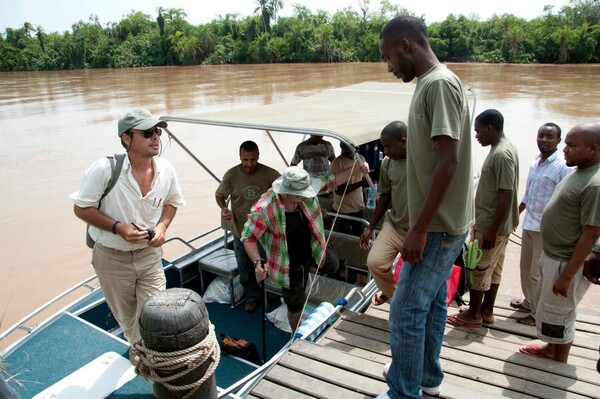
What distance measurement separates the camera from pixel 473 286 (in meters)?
3.21

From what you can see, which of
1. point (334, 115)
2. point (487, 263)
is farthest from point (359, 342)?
point (334, 115)

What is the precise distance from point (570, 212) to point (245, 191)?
2.55 meters

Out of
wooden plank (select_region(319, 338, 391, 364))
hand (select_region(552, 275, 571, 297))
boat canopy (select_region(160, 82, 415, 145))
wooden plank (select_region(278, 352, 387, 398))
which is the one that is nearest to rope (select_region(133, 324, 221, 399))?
wooden plank (select_region(278, 352, 387, 398))

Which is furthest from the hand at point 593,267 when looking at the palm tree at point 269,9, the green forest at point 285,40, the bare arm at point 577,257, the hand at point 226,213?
the palm tree at point 269,9

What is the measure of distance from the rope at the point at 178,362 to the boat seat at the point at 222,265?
9.25 ft

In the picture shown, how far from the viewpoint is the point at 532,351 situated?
2.86 meters

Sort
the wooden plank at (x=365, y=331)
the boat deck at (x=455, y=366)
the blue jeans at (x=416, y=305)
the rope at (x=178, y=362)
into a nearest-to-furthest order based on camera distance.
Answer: the rope at (x=178, y=362) → the blue jeans at (x=416, y=305) → the boat deck at (x=455, y=366) → the wooden plank at (x=365, y=331)

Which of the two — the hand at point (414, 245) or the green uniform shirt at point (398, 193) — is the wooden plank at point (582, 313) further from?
the hand at point (414, 245)

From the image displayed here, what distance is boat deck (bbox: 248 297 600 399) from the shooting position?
2449 millimetres

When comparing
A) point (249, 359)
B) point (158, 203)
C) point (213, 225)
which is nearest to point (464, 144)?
point (158, 203)

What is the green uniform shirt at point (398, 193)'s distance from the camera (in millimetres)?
3016

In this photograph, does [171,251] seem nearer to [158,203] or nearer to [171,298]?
[158,203]

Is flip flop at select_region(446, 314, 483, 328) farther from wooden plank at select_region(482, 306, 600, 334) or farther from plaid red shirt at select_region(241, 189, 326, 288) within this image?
plaid red shirt at select_region(241, 189, 326, 288)

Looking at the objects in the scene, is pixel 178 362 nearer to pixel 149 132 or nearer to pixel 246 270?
pixel 149 132
